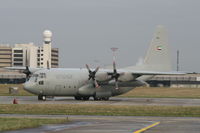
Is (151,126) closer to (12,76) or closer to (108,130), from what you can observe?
(108,130)

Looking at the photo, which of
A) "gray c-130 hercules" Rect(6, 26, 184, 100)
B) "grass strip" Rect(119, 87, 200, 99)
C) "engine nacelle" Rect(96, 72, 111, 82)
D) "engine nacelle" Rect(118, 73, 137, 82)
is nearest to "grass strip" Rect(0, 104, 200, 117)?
"gray c-130 hercules" Rect(6, 26, 184, 100)

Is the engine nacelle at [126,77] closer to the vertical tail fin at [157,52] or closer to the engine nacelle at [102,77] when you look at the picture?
the engine nacelle at [102,77]

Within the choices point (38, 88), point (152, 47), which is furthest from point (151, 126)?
point (152, 47)

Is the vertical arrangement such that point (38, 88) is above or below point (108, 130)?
above

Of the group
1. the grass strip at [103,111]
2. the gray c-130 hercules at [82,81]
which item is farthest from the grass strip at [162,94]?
the grass strip at [103,111]

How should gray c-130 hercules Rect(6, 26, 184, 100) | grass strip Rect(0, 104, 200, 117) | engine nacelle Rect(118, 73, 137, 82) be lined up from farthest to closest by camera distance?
engine nacelle Rect(118, 73, 137, 82) < gray c-130 hercules Rect(6, 26, 184, 100) < grass strip Rect(0, 104, 200, 117)

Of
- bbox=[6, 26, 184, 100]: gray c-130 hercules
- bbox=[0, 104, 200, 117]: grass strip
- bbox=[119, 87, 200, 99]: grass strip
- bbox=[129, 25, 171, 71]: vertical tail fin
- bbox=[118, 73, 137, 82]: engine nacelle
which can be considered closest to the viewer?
bbox=[0, 104, 200, 117]: grass strip

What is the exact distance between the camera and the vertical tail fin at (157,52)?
220ft

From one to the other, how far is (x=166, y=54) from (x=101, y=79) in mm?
12428

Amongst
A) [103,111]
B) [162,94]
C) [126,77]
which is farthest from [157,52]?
[103,111]

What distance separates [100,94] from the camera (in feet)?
202

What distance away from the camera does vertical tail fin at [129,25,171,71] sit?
66938 millimetres

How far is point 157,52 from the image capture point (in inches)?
2648

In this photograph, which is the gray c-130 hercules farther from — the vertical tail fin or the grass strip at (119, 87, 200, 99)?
the grass strip at (119, 87, 200, 99)
